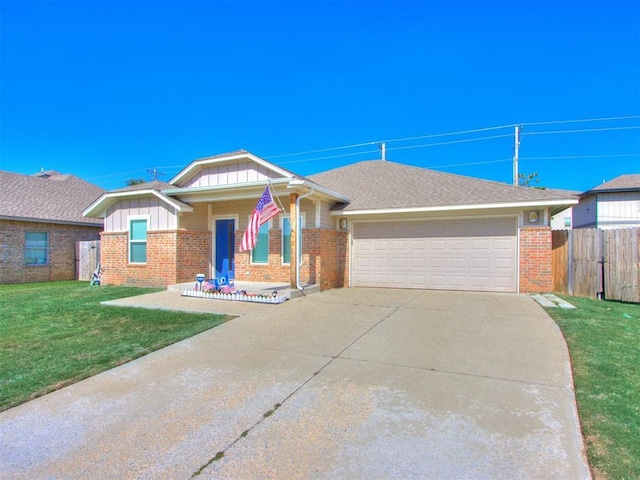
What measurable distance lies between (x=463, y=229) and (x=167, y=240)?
30.8 ft

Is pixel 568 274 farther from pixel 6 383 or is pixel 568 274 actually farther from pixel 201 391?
pixel 6 383

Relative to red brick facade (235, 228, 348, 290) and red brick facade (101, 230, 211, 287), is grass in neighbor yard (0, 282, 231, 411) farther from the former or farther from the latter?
red brick facade (235, 228, 348, 290)

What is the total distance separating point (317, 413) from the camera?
345 cm

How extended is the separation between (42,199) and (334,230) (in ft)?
46.7

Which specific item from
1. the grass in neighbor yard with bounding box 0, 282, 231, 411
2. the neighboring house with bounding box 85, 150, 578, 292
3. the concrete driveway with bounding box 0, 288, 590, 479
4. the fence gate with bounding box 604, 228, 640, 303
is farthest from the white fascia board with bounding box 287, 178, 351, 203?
the fence gate with bounding box 604, 228, 640, 303

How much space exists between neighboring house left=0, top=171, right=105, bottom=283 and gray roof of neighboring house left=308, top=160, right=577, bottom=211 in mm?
11471

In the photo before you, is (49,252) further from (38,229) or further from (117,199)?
(117,199)

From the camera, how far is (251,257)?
13.0 meters

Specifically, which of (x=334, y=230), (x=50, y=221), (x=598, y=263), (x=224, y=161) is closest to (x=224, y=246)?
(x=224, y=161)

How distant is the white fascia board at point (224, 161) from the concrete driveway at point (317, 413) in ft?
19.7

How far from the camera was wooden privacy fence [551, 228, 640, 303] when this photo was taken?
988 cm

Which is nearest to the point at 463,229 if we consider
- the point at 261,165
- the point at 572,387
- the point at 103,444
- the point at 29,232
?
the point at 261,165

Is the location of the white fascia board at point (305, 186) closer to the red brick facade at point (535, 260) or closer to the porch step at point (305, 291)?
the porch step at point (305, 291)

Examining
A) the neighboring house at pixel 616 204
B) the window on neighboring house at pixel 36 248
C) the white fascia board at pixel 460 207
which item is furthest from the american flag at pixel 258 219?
the neighboring house at pixel 616 204
